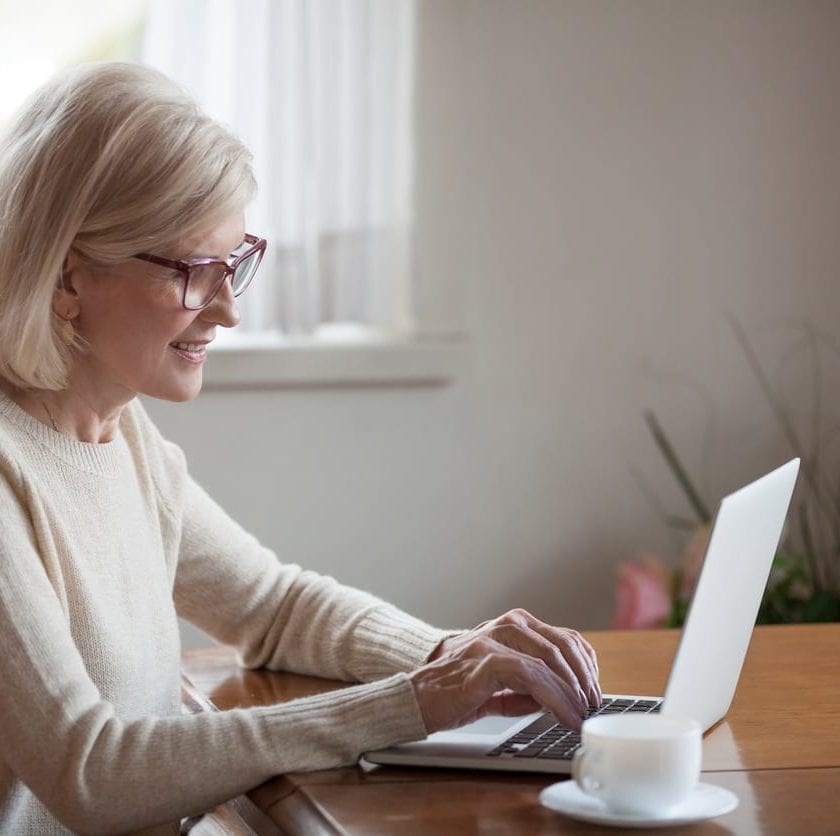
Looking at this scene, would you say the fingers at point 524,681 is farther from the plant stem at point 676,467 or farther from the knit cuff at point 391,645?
the plant stem at point 676,467

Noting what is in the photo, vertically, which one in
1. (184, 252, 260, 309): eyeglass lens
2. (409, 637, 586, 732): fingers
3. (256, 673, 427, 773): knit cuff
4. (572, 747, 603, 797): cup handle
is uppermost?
(184, 252, 260, 309): eyeglass lens

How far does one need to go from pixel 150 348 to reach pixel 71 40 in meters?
1.70

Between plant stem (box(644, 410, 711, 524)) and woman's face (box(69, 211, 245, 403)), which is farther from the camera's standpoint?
plant stem (box(644, 410, 711, 524))

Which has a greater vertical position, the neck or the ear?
the ear

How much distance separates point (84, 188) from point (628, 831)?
2.53 feet

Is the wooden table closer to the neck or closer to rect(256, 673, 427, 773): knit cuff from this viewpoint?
rect(256, 673, 427, 773): knit cuff

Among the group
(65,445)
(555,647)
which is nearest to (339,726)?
(555,647)

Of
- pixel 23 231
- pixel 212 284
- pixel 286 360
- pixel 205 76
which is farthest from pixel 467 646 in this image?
pixel 205 76

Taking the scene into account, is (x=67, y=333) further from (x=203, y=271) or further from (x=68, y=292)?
(x=203, y=271)

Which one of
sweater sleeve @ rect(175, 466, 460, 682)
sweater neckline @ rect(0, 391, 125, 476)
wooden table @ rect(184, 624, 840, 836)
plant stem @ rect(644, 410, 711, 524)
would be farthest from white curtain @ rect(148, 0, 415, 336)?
wooden table @ rect(184, 624, 840, 836)

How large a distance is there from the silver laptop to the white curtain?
1.87 metres

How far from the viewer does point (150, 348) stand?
1.46 meters

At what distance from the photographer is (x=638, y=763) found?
0.96m

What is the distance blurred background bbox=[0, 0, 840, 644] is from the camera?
3.03 m
